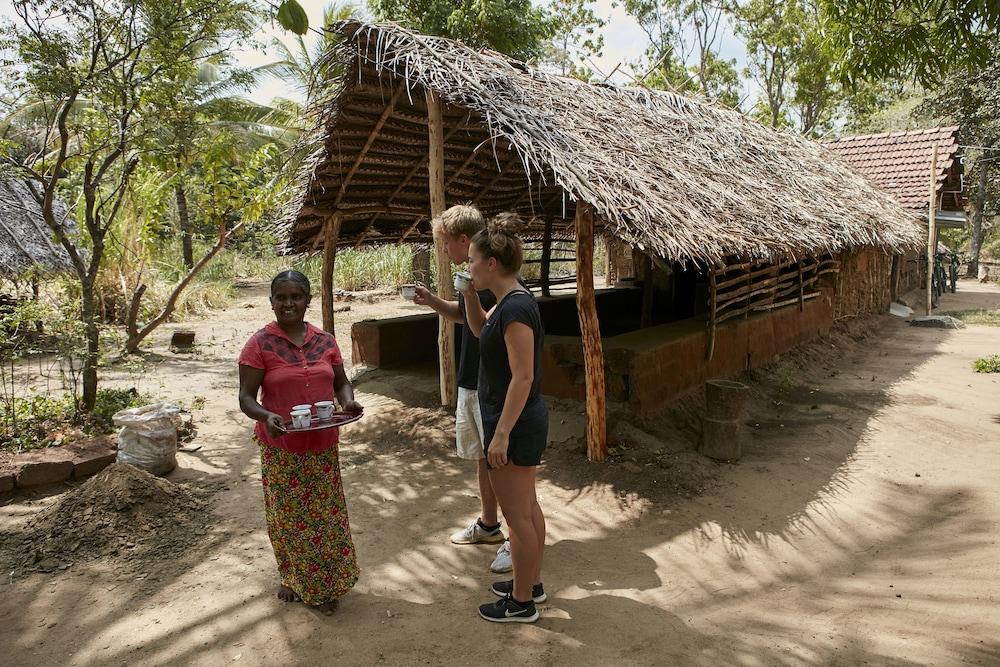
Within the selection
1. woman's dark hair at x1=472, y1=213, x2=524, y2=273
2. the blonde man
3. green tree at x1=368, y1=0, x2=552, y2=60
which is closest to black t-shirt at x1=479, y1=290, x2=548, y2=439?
woman's dark hair at x1=472, y1=213, x2=524, y2=273

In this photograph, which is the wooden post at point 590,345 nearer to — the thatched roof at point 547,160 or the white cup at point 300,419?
the thatched roof at point 547,160

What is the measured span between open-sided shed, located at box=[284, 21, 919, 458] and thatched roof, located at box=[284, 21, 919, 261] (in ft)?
0.06

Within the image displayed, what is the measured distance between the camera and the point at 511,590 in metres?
3.02

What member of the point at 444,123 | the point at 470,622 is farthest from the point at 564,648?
the point at 444,123

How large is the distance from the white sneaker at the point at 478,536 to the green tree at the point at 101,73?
3541 mm

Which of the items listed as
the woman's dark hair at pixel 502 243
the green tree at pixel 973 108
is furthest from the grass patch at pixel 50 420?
the green tree at pixel 973 108

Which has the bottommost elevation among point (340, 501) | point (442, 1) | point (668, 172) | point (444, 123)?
point (340, 501)

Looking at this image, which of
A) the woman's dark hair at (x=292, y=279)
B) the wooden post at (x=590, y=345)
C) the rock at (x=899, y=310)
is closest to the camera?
the woman's dark hair at (x=292, y=279)

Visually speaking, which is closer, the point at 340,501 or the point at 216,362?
the point at 340,501

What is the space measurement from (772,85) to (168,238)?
19.4 metres

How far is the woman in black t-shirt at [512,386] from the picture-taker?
2514 millimetres

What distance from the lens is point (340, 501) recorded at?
2916 millimetres

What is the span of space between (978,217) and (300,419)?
2630 centimetres

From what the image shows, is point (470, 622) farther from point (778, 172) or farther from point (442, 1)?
point (442, 1)
